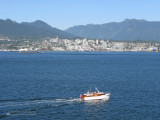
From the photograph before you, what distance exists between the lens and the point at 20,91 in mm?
85500

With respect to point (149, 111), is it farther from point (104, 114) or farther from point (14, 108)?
point (14, 108)

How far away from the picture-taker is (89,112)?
213ft

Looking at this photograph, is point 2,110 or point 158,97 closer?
point 2,110

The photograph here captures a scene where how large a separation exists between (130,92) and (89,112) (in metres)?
25.0

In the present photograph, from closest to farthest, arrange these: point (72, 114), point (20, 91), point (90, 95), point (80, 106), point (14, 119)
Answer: point (14, 119) → point (72, 114) → point (80, 106) → point (90, 95) → point (20, 91)

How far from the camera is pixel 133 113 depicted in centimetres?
6397

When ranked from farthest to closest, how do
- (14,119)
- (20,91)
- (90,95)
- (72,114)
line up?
(20,91) → (90,95) → (72,114) → (14,119)

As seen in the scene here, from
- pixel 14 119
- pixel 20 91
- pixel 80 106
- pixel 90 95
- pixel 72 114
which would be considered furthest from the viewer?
pixel 20 91

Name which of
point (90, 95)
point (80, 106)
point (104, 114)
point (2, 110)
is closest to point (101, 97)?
point (90, 95)

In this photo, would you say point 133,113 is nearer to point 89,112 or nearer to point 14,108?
point 89,112

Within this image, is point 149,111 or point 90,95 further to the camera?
point 90,95

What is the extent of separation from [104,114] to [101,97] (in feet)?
47.7

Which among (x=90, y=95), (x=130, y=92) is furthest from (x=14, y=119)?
(x=130, y=92)

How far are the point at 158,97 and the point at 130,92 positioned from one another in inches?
384
